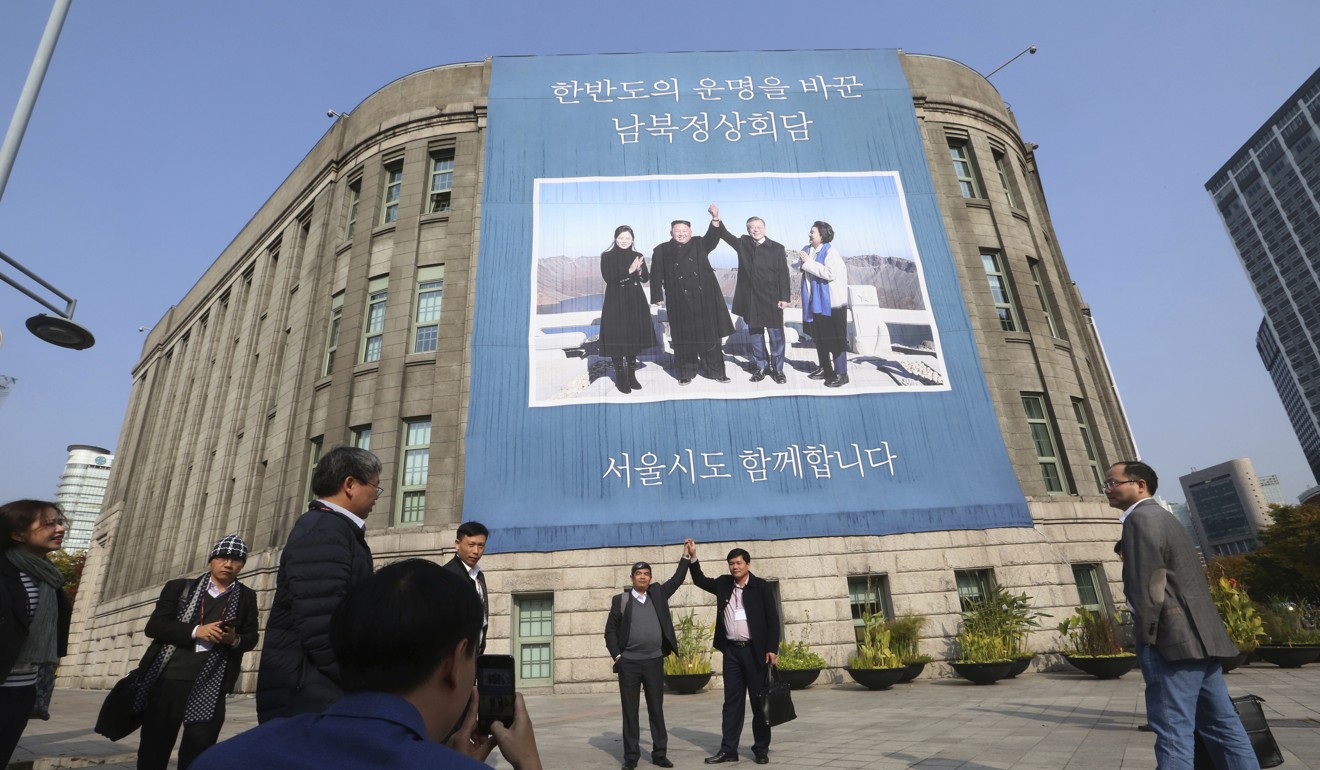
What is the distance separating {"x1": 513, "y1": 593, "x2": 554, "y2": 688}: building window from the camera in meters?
14.4

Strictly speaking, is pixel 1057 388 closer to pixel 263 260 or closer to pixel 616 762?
pixel 616 762

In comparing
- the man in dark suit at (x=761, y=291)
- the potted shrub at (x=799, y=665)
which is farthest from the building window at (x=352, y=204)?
the potted shrub at (x=799, y=665)

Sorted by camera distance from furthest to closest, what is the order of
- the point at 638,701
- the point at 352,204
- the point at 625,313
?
the point at 352,204, the point at 625,313, the point at 638,701

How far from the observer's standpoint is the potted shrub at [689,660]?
13109 millimetres

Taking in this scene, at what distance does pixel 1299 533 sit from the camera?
3994cm

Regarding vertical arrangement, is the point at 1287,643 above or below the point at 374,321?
below

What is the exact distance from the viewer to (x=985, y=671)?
12500 millimetres

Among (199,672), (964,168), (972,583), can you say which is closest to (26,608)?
(199,672)

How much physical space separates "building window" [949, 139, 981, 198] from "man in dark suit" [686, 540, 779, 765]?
1699cm

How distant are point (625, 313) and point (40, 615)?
13.1 metres

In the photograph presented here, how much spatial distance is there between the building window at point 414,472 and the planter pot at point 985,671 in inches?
467

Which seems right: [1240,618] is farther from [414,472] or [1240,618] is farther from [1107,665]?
[414,472]

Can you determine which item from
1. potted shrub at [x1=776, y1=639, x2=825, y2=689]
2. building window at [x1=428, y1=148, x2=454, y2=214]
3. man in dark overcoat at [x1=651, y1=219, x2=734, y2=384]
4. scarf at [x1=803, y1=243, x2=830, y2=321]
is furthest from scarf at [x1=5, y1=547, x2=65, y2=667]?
building window at [x1=428, y1=148, x2=454, y2=214]

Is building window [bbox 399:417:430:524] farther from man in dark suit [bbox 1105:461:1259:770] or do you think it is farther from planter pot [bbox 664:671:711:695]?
man in dark suit [bbox 1105:461:1259:770]
